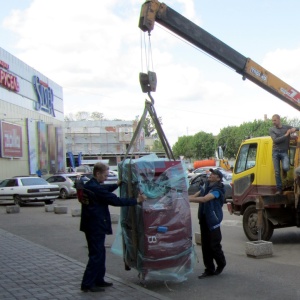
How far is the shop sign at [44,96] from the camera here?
132 feet

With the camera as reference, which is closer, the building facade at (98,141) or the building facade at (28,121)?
the building facade at (28,121)

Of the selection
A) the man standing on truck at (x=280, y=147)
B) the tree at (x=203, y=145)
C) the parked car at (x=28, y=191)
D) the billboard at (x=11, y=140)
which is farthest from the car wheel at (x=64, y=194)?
the tree at (x=203, y=145)

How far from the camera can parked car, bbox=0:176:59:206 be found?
919 inches

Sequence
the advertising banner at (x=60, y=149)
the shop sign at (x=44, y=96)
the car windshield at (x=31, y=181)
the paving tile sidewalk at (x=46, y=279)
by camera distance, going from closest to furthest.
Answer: the paving tile sidewalk at (x=46, y=279) < the car windshield at (x=31, y=181) < the shop sign at (x=44, y=96) < the advertising banner at (x=60, y=149)

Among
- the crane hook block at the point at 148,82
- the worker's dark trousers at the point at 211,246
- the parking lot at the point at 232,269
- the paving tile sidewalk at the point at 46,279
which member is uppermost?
the crane hook block at the point at 148,82

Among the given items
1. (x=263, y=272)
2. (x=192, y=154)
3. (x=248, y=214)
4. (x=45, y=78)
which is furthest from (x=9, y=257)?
(x=192, y=154)

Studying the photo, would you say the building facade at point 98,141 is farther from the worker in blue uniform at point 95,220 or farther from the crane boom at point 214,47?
the worker in blue uniform at point 95,220

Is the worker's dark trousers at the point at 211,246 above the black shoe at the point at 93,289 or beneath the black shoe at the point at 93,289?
above

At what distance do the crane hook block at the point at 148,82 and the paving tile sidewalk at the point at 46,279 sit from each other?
3078 millimetres

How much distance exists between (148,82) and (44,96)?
36.2 metres

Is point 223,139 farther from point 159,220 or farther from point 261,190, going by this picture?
point 159,220

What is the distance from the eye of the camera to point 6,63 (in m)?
33.4

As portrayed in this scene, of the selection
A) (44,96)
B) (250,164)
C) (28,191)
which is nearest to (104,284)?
(250,164)

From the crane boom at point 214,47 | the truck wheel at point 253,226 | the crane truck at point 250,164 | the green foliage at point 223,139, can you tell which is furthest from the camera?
the green foliage at point 223,139
